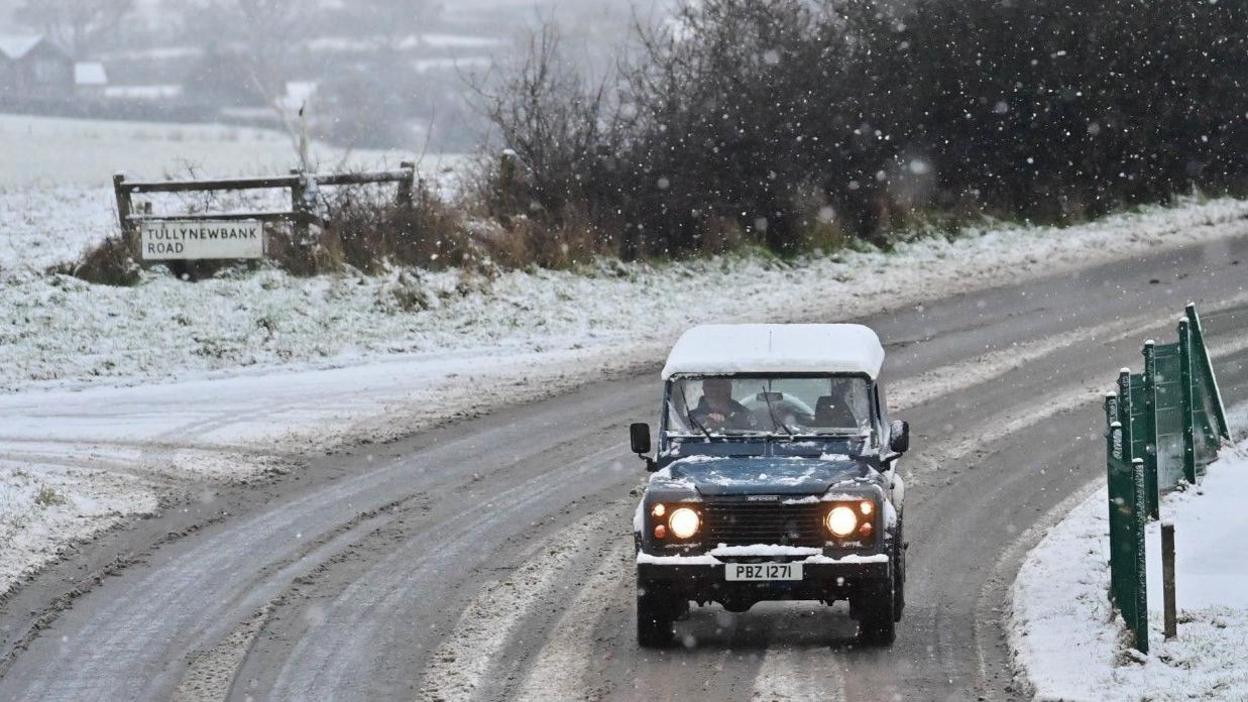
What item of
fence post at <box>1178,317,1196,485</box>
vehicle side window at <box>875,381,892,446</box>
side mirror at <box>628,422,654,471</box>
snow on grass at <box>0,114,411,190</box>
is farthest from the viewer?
snow on grass at <box>0,114,411,190</box>

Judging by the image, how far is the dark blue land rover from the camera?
31.5ft

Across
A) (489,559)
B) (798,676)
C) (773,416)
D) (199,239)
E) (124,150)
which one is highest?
(124,150)

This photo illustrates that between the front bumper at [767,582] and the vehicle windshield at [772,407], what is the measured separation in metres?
1.20

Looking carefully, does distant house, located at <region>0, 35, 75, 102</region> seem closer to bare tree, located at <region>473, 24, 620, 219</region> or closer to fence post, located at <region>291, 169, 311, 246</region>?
bare tree, located at <region>473, 24, 620, 219</region>

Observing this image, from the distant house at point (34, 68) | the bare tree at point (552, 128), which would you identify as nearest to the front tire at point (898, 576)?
the bare tree at point (552, 128)

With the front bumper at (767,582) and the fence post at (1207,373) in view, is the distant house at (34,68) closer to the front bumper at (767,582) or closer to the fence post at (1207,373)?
the fence post at (1207,373)

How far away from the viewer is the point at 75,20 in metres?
90.8

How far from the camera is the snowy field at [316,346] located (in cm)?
1573

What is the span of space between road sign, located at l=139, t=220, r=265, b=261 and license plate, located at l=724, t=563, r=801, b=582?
14.6m

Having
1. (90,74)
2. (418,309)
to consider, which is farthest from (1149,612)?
(90,74)

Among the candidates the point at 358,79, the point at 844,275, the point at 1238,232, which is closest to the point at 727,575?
the point at 844,275

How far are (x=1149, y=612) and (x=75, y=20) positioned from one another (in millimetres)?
90302

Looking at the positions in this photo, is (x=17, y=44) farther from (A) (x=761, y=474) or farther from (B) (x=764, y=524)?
(B) (x=764, y=524)

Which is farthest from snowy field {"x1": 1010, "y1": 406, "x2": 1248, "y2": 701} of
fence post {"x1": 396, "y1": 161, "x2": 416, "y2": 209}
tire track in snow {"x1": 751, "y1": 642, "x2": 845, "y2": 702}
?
fence post {"x1": 396, "y1": 161, "x2": 416, "y2": 209}
